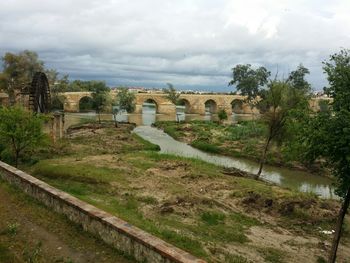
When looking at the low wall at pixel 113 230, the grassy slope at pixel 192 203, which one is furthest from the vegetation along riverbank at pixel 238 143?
the low wall at pixel 113 230

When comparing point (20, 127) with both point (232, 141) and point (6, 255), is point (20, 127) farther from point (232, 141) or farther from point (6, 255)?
point (232, 141)

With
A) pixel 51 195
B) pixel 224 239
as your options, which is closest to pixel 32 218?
pixel 51 195

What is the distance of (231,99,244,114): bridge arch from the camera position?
102 m

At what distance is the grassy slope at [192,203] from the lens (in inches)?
476

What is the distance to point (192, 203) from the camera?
1605 cm

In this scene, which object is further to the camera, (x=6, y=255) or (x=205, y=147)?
(x=205, y=147)

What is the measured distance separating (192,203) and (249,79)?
70112 millimetres

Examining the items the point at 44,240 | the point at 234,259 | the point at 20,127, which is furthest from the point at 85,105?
the point at 44,240

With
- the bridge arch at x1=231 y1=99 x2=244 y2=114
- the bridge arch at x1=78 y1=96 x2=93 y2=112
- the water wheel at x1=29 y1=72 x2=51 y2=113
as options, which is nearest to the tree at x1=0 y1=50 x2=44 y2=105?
the bridge arch at x1=78 y1=96 x2=93 y2=112

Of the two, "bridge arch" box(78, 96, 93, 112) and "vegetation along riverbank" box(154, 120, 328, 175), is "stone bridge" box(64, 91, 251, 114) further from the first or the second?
"vegetation along riverbank" box(154, 120, 328, 175)

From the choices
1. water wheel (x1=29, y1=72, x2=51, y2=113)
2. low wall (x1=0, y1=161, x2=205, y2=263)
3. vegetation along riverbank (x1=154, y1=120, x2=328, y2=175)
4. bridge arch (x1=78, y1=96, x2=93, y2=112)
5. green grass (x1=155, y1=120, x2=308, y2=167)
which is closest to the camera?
low wall (x1=0, y1=161, x2=205, y2=263)

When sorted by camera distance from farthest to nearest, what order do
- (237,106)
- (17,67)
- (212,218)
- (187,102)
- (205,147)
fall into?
(237,106) → (187,102) → (17,67) → (205,147) → (212,218)

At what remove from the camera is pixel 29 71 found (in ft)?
214

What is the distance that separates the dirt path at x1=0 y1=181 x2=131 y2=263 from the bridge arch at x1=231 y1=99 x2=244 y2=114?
91.5m
